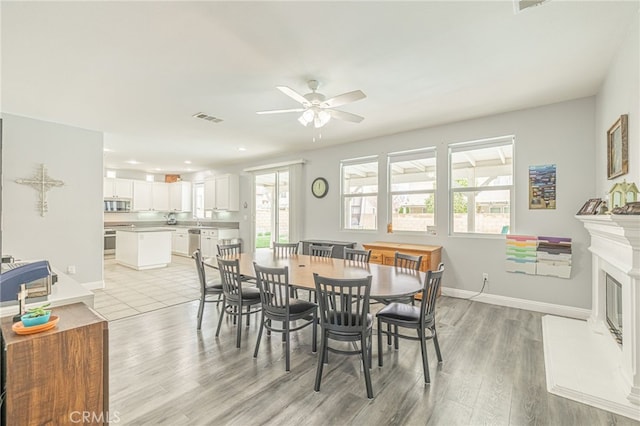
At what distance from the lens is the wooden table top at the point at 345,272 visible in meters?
2.36

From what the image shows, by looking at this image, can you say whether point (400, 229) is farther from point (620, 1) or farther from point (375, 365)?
point (620, 1)

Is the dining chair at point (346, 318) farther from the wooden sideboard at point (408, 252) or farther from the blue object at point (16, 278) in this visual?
the wooden sideboard at point (408, 252)

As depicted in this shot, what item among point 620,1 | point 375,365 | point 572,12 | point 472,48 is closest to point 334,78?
point 472,48

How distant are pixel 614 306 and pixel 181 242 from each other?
367 inches

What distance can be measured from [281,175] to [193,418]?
18.8 ft

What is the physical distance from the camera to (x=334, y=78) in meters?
3.07

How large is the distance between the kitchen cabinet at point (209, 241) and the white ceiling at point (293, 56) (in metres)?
4.04

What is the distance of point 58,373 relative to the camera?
4.30ft

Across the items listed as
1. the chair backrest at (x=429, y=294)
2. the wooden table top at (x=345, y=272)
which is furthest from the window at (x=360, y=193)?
the chair backrest at (x=429, y=294)

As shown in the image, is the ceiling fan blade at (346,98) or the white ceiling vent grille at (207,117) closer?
the ceiling fan blade at (346,98)

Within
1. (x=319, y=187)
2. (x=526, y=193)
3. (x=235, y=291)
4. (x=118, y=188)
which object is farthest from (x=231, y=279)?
(x=118, y=188)

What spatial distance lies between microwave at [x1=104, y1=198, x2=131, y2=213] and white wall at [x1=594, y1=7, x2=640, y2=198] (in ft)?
34.0

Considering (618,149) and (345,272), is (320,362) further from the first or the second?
(618,149)

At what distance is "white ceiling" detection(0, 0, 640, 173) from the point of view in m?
2.12
